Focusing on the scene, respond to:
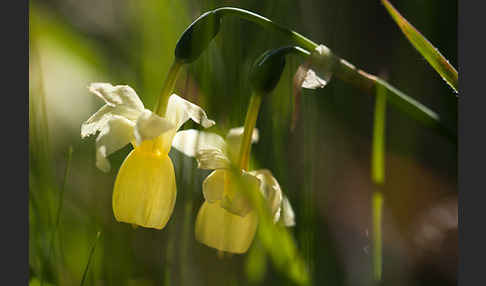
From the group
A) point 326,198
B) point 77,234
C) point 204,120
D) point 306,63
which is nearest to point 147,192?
point 204,120

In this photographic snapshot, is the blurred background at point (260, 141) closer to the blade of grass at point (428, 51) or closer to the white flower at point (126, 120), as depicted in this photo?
the white flower at point (126, 120)

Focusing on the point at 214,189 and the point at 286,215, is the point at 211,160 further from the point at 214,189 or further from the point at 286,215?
the point at 286,215

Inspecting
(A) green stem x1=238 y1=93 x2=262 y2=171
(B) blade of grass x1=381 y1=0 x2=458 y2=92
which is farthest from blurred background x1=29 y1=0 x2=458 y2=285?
(B) blade of grass x1=381 y1=0 x2=458 y2=92

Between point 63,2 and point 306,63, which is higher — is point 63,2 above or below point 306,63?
above

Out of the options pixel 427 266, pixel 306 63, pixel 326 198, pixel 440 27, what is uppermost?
pixel 440 27

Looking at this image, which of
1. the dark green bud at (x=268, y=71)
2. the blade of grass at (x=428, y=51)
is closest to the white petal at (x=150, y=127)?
the dark green bud at (x=268, y=71)

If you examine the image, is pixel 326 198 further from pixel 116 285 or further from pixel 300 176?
pixel 116 285
